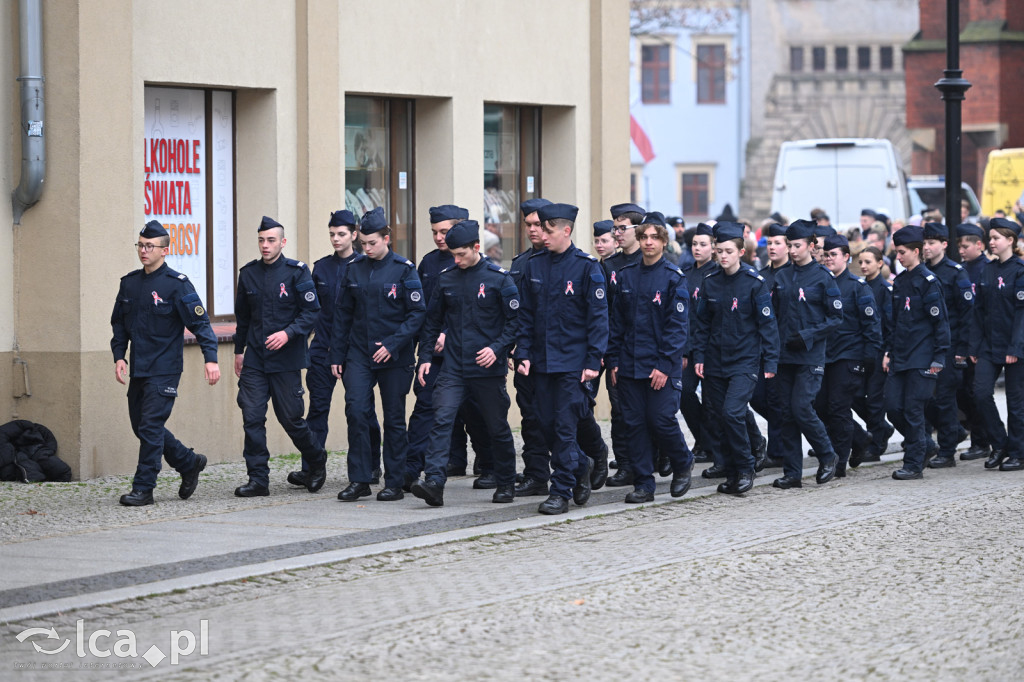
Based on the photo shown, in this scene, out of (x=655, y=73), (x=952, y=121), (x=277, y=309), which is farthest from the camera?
(x=655, y=73)

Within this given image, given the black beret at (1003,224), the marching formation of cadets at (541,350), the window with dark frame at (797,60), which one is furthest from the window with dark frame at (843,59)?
the marching formation of cadets at (541,350)

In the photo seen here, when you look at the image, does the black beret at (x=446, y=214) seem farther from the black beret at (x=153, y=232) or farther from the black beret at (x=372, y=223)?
the black beret at (x=153, y=232)

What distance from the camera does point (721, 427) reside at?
11594mm

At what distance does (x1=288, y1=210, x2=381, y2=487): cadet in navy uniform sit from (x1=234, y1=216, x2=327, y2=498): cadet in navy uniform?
29cm

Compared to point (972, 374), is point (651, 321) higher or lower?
higher

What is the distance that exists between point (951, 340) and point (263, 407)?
220 inches

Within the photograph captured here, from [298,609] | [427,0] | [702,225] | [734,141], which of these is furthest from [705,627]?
[734,141]

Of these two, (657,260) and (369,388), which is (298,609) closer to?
(369,388)

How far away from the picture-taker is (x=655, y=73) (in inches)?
2544

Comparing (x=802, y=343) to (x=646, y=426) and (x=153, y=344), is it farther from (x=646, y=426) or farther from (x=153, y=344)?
(x=153, y=344)

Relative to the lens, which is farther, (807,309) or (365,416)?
(807,309)

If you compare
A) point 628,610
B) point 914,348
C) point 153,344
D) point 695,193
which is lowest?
point 628,610

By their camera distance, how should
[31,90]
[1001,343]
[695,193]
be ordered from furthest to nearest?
[695,193]
[1001,343]
[31,90]

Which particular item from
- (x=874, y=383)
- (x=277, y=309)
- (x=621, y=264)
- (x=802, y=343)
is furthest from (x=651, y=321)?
(x=874, y=383)
